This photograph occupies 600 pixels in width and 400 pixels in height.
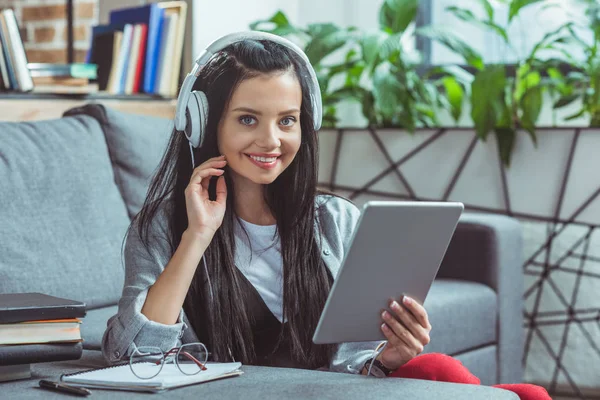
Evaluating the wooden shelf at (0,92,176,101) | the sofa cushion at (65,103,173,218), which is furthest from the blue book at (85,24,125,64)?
the sofa cushion at (65,103,173,218)

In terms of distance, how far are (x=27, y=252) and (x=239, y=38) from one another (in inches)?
30.0

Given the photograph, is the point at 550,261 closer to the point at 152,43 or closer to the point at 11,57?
the point at 152,43

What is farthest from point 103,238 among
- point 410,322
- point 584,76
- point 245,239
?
point 584,76

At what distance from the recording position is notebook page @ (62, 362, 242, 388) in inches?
41.9

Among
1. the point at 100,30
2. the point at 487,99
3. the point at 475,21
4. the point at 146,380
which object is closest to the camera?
the point at 146,380

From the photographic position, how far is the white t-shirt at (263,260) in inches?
54.4

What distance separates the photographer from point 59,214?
6.15 ft

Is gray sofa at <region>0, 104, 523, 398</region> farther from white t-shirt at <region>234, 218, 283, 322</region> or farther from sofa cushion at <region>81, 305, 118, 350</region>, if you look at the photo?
white t-shirt at <region>234, 218, 283, 322</region>

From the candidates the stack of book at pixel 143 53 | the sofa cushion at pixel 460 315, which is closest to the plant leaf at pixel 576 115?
the sofa cushion at pixel 460 315

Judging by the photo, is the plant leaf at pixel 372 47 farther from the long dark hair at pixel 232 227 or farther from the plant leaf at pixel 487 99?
the long dark hair at pixel 232 227

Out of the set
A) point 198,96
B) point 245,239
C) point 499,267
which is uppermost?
point 198,96

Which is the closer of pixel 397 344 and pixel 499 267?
pixel 397 344

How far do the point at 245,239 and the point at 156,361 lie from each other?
10.5 inches

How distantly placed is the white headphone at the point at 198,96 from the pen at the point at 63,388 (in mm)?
396
